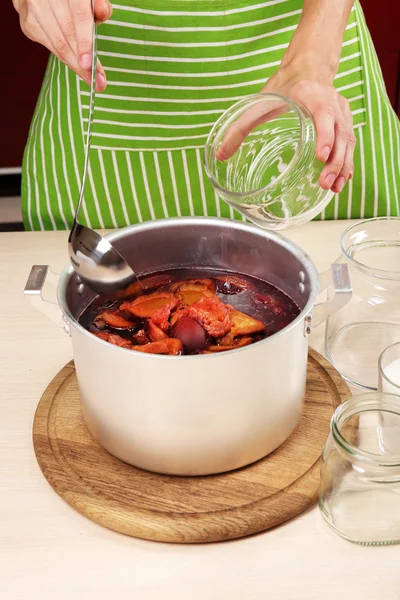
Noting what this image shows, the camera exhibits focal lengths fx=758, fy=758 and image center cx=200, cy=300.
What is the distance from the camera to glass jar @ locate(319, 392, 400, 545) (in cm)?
77

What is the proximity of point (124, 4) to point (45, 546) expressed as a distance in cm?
103

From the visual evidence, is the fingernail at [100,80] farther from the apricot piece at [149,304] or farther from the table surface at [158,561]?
the table surface at [158,561]

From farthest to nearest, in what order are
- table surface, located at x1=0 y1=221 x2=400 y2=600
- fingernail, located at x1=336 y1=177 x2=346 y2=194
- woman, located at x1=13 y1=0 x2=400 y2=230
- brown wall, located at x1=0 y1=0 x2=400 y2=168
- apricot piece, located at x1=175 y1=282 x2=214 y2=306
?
brown wall, located at x1=0 y1=0 x2=400 y2=168 → woman, located at x1=13 y1=0 x2=400 y2=230 → fingernail, located at x1=336 y1=177 x2=346 y2=194 → apricot piece, located at x1=175 y1=282 x2=214 y2=306 → table surface, located at x1=0 y1=221 x2=400 y2=600

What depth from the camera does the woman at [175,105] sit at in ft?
4.72

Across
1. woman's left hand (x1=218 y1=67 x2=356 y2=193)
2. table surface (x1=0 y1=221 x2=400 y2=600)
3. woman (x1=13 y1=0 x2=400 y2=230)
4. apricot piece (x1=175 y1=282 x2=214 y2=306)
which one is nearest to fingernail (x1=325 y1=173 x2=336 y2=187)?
woman's left hand (x1=218 y1=67 x2=356 y2=193)

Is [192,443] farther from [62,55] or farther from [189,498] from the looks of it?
[62,55]

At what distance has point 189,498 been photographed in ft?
2.72

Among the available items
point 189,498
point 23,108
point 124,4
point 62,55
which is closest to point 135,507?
point 189,498

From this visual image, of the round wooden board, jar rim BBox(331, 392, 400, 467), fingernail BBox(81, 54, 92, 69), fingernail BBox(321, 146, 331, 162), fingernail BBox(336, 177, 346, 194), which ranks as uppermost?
fingernail BBox(81, 54, 92, 69)

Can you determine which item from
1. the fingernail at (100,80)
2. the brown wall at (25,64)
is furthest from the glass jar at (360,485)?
the brown wall at (25,64)

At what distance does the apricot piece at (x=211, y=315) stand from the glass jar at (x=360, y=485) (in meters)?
0.17

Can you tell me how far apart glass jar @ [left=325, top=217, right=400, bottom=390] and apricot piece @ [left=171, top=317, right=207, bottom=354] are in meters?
0.24

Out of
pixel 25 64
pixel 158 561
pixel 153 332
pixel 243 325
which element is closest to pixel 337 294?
pixel 243 325

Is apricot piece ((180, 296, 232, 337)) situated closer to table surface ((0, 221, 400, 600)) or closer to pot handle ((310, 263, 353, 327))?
pot handle ((310, 263, 353, 327))
